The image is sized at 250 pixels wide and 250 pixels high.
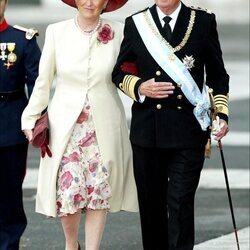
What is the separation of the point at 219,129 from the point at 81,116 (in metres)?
0.91

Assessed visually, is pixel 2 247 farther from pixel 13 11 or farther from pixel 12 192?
pixel 13 11

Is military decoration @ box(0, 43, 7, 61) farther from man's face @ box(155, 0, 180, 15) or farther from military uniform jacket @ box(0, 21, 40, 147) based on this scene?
man's face @ box(155, 0, 180, 15)

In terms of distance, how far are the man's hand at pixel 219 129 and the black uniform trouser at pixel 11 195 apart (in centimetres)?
140

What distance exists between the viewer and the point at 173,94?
7.61m

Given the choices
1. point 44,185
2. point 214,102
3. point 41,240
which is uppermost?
A: point 214,102

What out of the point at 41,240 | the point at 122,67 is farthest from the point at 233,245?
the point at 122,67

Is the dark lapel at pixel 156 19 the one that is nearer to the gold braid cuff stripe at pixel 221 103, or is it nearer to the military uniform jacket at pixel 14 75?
the gold braid cuff stripe at pixel 221 103

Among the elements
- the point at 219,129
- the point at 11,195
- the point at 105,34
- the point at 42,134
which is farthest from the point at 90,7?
the point at 11,195

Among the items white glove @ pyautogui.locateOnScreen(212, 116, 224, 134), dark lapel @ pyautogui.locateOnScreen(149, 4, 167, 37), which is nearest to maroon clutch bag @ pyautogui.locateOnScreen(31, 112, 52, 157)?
dark lapel @ pyautogui.locateOnScreen(149, 4, 167, 37)

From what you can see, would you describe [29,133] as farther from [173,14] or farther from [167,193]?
[173,14]

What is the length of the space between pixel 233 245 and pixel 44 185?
1.81 m

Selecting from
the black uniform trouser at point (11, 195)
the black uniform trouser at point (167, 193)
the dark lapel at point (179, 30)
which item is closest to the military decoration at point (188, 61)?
the dark lapel at point (179, 30)

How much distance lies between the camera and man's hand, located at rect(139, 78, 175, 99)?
750 centimetres

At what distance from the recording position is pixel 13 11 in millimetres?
34219
